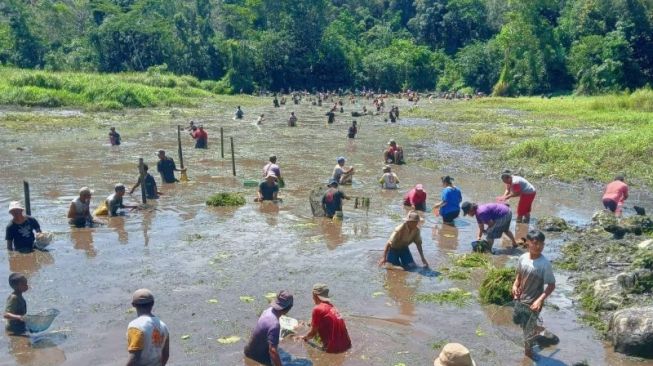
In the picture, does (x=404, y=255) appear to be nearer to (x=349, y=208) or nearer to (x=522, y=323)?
(x=522, y=323)

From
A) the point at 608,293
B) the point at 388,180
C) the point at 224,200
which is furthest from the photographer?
the point at 388,180

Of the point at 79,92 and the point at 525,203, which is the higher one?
the point at 79,92

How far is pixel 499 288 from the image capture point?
11.0m

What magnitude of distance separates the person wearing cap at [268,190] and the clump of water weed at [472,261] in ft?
22.5

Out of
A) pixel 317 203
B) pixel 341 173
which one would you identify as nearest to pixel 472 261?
pixel 317 203

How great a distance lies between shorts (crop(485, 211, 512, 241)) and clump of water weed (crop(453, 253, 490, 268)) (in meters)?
0.67

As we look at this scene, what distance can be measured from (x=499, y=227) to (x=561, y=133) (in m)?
21.0

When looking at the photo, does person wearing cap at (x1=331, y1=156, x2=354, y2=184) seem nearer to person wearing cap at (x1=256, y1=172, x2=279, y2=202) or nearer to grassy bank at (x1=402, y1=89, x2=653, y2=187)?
person wearing cap at (x1=256, y1=172, x2=279, y2=202)

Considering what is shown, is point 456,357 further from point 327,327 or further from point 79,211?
point 79,211

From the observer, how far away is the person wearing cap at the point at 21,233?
13.7 m

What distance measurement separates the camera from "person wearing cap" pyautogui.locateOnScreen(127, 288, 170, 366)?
6855mm

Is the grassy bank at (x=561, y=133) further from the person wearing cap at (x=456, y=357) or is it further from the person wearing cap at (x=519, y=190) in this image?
the person wearing cap at (x=456, y=357)

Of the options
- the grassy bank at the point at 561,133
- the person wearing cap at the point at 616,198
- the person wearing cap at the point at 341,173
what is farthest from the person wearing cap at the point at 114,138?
the person wearing cap at the point at 616,198

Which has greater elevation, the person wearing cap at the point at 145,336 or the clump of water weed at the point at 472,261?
the person wearing cap at the point at 145,336
